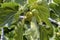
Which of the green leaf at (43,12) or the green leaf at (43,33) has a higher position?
the green leaf at (43,12)

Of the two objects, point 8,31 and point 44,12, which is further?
point 8,31

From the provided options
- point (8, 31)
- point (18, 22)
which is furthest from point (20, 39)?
point (8, 31)

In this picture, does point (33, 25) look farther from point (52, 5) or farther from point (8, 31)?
point (8, 31)

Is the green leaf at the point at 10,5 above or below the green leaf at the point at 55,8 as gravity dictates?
above

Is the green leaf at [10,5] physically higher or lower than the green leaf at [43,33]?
higher

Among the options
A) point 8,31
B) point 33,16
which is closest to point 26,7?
point 33,16

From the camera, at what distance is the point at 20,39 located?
40cm

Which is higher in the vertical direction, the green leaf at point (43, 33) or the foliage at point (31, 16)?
the foliage at point (31, 16)

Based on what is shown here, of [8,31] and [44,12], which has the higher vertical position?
[44,12]

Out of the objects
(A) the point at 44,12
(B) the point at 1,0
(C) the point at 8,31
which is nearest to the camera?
(A) the point at 44,12

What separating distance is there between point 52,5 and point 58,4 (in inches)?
0.6

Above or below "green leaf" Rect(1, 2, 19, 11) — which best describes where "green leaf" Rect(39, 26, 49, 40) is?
below

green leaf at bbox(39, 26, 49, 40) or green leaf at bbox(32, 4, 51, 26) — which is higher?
green leaf at bbox(32, 4, 51, 26)

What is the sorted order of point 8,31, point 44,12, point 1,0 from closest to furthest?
point 44,12, point 1,0, point 8,31
